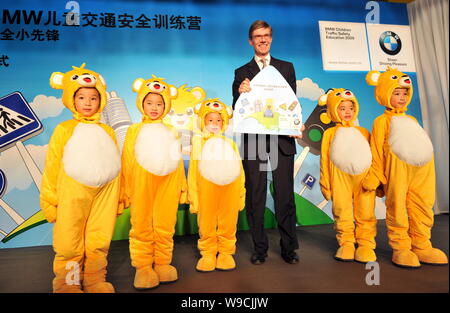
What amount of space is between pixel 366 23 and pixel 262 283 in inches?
141

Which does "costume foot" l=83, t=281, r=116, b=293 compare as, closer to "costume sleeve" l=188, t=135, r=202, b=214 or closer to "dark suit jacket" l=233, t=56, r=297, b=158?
"costume sleeve" l=188, t=135, r=202, b=214

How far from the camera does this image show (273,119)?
2.20m

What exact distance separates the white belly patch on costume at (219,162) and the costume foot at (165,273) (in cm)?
63

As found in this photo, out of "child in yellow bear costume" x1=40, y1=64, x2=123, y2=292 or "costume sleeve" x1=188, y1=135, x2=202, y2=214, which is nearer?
"child in yellow bear costume" x1=40, y1=64, x2=123, y2=292

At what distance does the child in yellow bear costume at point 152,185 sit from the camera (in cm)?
186

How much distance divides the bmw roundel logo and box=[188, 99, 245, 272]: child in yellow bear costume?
9.34 ft

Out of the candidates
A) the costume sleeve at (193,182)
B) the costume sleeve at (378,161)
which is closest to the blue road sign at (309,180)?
the costume sleeve at (378,161)

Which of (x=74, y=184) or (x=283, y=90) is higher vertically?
(x=283, y=90)

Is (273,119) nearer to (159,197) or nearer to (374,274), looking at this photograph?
(159,197)

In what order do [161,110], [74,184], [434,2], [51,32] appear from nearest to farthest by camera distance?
1. [74,184]
2. [161,110]
3. [51,32]
4. [434,2]

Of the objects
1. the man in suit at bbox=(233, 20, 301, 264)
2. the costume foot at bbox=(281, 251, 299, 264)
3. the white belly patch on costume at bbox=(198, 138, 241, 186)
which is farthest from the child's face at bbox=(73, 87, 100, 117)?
the costume foot at bbox=(281, 251, 299, 264)

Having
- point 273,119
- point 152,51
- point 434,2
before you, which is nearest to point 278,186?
point 273,119

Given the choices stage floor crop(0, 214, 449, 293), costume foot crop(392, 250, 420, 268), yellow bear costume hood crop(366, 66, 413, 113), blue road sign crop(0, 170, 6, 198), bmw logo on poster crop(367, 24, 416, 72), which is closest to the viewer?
stage floor crop(0, 214, 449, 293)

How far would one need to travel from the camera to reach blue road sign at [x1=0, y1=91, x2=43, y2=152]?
3.15m
